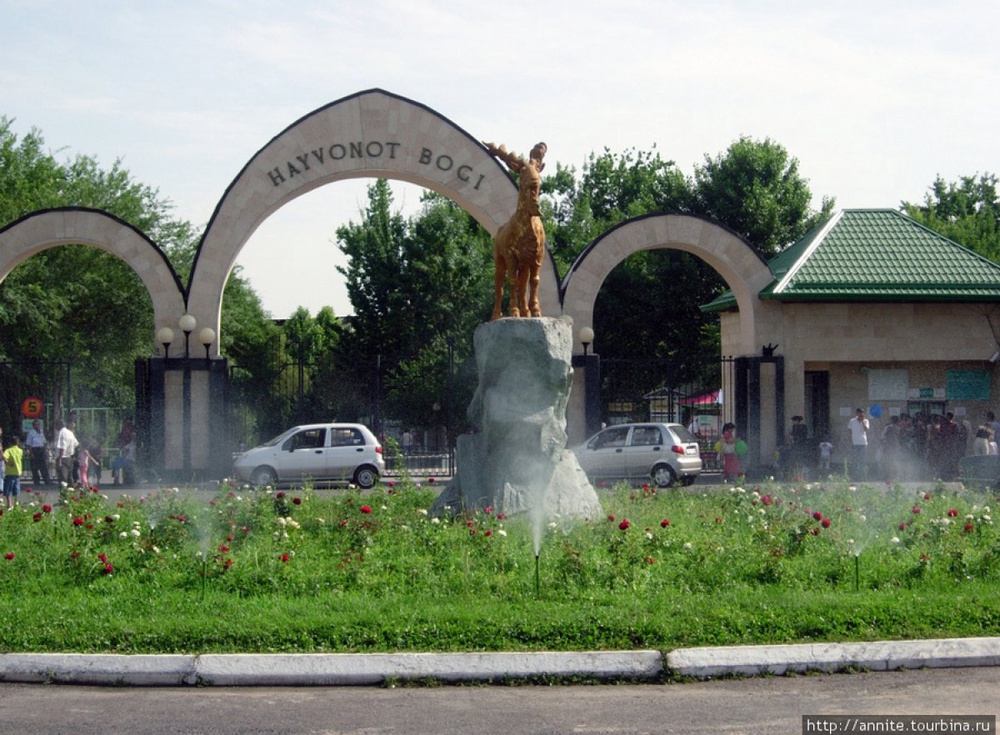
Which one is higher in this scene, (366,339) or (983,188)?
(983,188)

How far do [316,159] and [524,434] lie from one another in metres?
13.4

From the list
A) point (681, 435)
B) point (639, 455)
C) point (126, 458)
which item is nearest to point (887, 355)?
point (681, 435)

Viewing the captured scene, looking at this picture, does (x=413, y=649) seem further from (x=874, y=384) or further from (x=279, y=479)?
(x=874, y=384)

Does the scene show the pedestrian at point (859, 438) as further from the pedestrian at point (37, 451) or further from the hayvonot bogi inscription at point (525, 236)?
the pedestrian at point (37, 451)

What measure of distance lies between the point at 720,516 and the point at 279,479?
1236cm

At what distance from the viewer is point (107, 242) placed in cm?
2408

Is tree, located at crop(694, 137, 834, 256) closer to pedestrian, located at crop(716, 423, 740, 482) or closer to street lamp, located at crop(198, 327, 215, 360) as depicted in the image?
pedestrian, located at crop(716, 423, 740, 482)

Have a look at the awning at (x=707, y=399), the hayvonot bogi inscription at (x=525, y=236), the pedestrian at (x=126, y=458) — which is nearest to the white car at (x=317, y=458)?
the pedestrian at (x=126, y=458)

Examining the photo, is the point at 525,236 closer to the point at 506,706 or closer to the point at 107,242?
the point at 506,706

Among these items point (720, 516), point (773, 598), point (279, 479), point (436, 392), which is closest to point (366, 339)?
point (436, 392)

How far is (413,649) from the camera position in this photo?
25.0ft

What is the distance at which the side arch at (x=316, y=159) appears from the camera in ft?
79.1

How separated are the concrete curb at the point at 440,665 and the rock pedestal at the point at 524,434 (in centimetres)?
480

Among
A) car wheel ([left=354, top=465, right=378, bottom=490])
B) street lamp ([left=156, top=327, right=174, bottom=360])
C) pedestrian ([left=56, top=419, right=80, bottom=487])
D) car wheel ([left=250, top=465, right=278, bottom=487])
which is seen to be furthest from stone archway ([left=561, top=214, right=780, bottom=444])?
pedestrian ([left=56, top=419, right=80, bottom=487])
